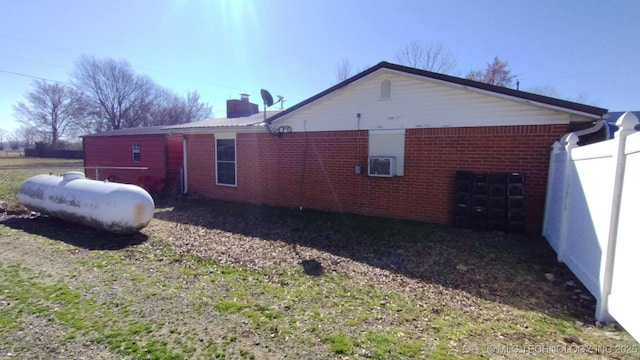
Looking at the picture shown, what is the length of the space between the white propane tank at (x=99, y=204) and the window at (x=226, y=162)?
380cm

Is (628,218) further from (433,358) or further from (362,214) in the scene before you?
(362,214)

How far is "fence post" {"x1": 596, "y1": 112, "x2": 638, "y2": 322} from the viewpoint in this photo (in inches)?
116

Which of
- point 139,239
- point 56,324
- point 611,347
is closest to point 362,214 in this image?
point 139,239

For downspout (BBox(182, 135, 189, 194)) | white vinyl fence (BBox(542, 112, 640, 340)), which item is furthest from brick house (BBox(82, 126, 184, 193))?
white vinyl fence (BBox(542, 112, 640, 340))

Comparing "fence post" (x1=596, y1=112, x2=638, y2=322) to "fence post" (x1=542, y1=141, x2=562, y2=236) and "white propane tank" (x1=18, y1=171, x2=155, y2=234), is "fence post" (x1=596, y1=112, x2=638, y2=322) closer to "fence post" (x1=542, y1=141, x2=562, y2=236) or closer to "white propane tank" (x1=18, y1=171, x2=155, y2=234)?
"fence post" (x1=542, y1=141, x2=562, y2=236)

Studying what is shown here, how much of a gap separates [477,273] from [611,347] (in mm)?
1934

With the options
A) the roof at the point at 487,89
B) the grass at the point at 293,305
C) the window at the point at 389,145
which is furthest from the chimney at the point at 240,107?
the grass at the point at 293,305

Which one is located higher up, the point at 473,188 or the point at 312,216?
the point at 473,188

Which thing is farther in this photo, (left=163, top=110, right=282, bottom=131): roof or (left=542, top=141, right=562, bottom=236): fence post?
(left=163, top=110, right=282, bottom=131): roof

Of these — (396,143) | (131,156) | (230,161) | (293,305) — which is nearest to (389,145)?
(396,143)

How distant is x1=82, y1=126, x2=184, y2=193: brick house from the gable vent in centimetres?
847

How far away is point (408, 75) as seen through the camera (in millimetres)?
7270

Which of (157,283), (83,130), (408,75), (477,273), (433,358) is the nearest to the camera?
(433,358)

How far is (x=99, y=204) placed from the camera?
6.46 m
